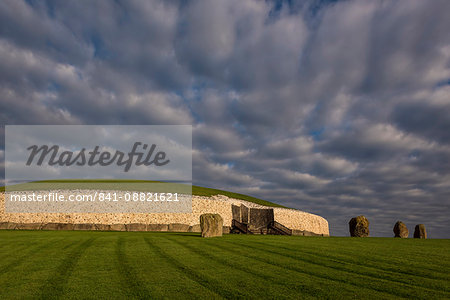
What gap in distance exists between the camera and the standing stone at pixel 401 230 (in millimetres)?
26664

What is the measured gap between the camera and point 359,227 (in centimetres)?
2703

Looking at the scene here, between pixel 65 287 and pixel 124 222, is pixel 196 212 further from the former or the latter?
pixel 65 287

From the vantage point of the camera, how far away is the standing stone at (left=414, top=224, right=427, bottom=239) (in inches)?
1051

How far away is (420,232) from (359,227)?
5569mm

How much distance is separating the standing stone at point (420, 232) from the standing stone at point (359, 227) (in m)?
4.66

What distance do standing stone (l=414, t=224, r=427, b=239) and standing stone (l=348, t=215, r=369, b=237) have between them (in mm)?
4660

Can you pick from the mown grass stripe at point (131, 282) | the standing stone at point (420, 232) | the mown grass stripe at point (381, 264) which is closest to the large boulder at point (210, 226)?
the mown grass stripe at point (381, 264)

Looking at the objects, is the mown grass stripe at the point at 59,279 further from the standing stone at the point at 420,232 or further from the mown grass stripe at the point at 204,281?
the standing stone at the point at 420,232

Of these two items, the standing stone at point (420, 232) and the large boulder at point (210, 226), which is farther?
the standing stone at point (420, 232)

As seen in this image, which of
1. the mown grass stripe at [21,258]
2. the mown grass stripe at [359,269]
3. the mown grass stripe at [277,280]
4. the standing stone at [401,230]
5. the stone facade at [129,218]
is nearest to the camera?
the mown grass stripe at [277,280]

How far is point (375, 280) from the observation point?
695 cm

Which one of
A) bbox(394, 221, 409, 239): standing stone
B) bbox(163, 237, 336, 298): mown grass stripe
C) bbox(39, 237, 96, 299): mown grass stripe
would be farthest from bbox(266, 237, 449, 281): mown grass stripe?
bbox(394, 221, 409, 239): standing stone

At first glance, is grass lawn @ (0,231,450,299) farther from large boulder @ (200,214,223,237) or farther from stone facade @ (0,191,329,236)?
stone facade @ (0,191,329,236)

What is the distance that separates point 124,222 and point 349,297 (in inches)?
1131
